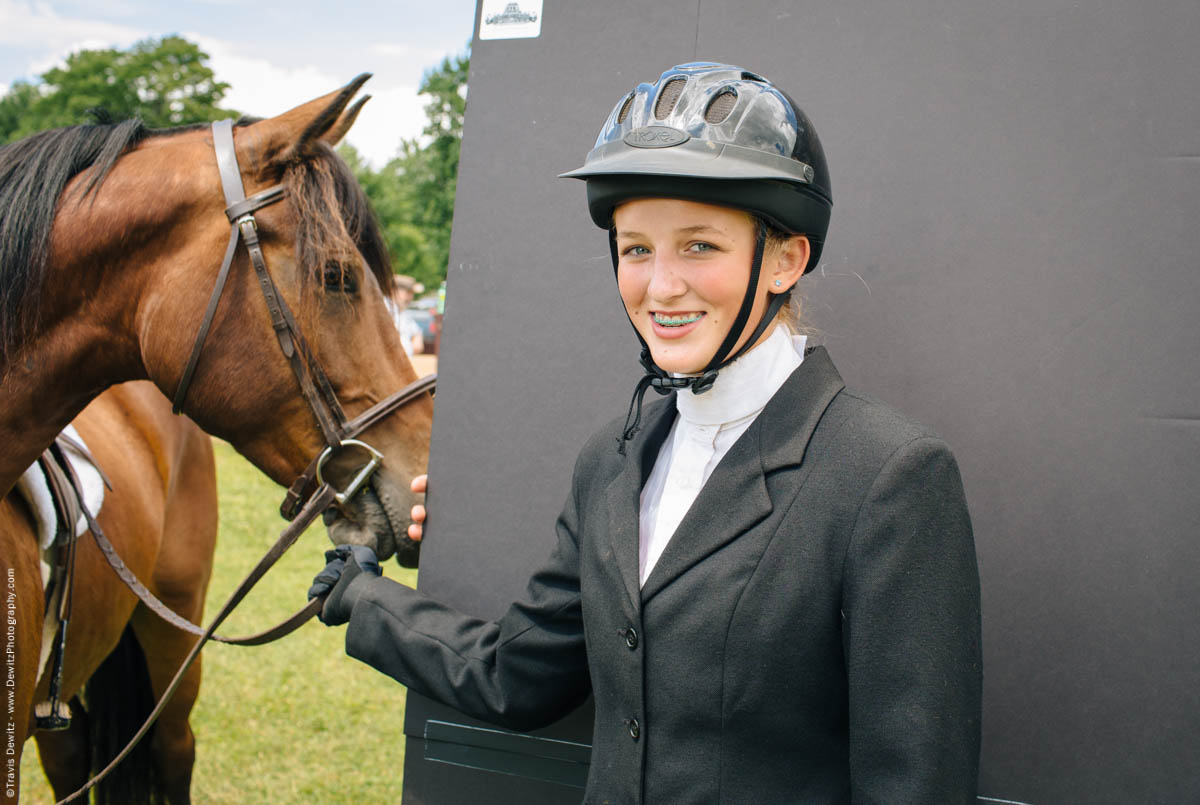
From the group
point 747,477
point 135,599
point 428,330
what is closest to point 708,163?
point 747,477

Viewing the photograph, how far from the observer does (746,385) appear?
56.1 inches

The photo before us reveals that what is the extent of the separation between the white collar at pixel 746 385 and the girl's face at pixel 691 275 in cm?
4

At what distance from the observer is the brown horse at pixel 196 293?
2.06 m

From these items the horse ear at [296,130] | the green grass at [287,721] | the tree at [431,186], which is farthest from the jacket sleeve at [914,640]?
the tree at [431,186]

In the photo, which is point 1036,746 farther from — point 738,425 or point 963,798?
point 738,425

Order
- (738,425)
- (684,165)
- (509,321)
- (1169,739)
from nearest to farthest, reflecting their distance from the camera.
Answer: (684,165), (738,425), (1169,739), (509,321)

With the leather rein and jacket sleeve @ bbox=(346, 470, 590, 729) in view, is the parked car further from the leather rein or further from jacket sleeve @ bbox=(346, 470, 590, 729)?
jacket sleeve @ bbox=(346, 470, 590, 729)

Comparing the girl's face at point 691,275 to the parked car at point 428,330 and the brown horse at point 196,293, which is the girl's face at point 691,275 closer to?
the brown horse at point 196,293

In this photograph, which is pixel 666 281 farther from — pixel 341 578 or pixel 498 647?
pixel 341 578

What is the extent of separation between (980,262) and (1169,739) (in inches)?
36.8

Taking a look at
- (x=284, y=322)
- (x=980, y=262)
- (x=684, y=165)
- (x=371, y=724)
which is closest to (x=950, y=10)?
(x=980, y=262)

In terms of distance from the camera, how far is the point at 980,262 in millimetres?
1705

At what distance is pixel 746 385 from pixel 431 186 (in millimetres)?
26334

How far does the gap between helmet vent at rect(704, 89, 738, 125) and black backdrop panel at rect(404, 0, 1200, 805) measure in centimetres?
47
